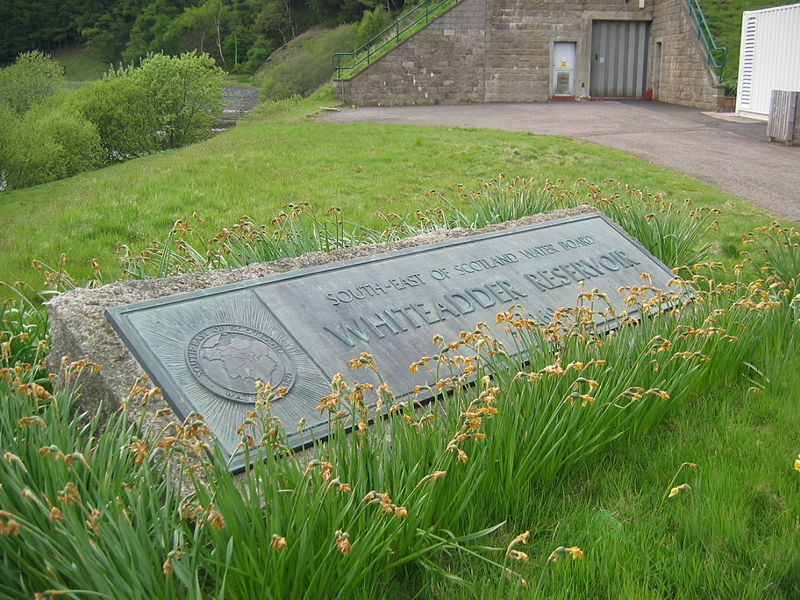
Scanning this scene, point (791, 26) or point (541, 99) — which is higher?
point (791, 26)

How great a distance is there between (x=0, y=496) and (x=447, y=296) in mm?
2437

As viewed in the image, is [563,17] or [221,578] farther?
[563,17]

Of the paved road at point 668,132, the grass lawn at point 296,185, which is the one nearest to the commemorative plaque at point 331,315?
the grass lawn at point 296,185

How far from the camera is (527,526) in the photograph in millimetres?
2770

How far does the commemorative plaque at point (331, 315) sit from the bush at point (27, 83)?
31.5m

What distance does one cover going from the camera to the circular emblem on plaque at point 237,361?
9.84 feet

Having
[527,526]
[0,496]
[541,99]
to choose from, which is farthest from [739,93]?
[0,496]

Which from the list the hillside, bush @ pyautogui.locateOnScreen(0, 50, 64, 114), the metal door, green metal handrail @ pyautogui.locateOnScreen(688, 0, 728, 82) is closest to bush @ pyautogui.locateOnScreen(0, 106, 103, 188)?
bush @ pyautogui.locateOnScreen(0, 50, 64, 114)

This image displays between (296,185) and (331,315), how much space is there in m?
6.67

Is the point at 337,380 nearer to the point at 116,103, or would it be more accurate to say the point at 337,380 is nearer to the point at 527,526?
the point at 527,526

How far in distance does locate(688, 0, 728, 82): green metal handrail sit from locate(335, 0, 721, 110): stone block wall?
0.28m

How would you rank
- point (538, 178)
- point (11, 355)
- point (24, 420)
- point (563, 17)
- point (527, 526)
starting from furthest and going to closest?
point (563, 17) → point (538, 178) → point (11, 355) → point (527, 526) → point (24, 420)

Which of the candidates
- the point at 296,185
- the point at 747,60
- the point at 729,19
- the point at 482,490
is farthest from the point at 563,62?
the point at 482,490

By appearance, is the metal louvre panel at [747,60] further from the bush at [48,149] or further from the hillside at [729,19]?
the bush at [48,149]
